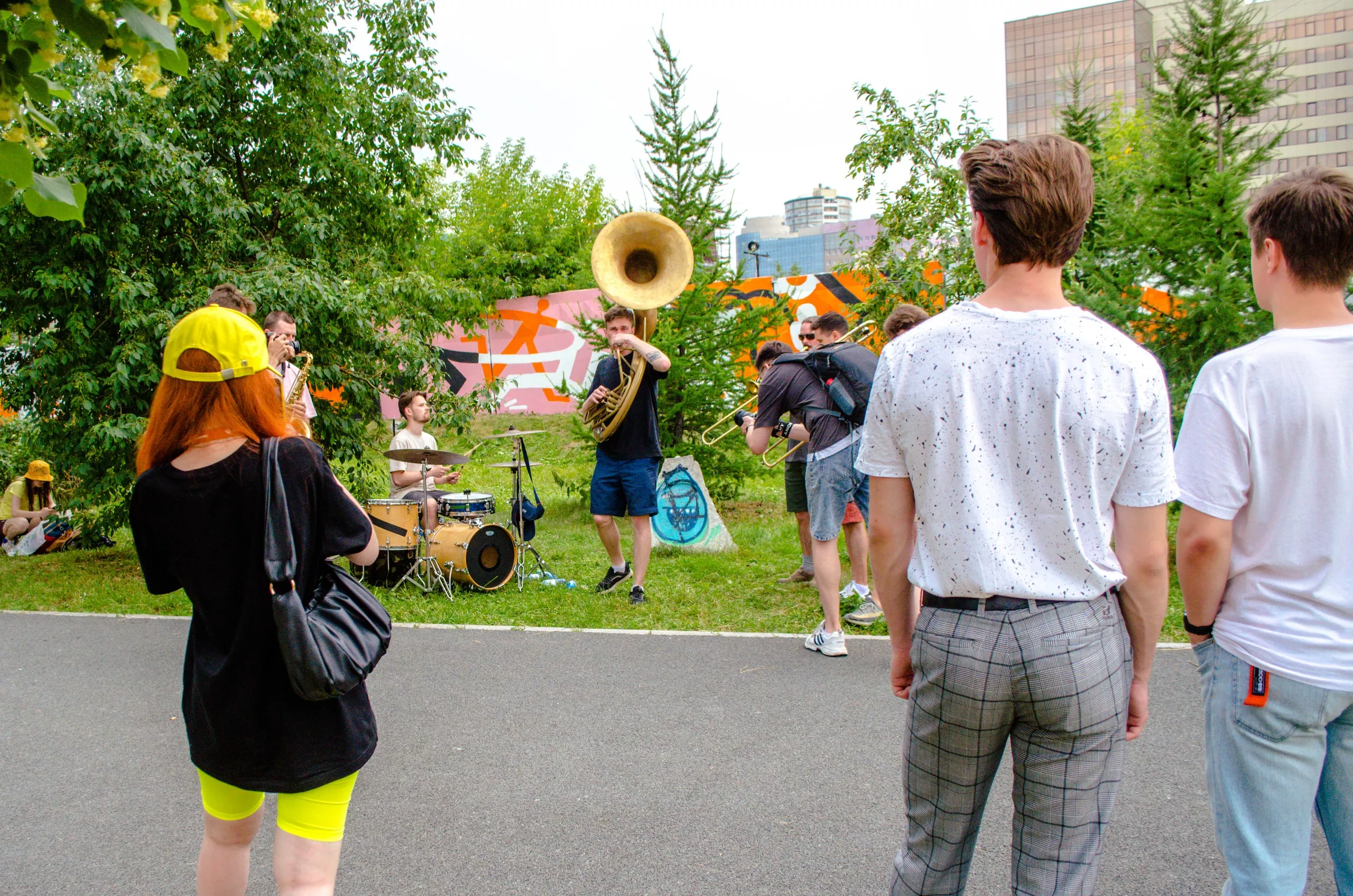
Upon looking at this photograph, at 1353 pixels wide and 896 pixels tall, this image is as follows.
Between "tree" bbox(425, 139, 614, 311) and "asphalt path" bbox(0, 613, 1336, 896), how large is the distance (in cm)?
1557

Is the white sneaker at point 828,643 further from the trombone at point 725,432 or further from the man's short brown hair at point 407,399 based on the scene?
the trombone at point 725,432

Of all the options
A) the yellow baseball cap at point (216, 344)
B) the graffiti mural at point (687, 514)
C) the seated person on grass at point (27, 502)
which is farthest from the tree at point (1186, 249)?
the seated person on grass at point (27, 502)

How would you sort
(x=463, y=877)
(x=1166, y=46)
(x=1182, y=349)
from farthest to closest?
(x=1166, y=46) → (x=1182, y=349) → (x=463, y=877)

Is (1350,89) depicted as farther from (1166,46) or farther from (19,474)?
(19,474)

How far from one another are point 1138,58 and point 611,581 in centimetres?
9596

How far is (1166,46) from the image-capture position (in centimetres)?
997

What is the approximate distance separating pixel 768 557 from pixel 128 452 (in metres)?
5.39

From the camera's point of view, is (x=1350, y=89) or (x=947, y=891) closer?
(x=947, y=891)

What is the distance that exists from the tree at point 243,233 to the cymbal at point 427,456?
1823 millimetres

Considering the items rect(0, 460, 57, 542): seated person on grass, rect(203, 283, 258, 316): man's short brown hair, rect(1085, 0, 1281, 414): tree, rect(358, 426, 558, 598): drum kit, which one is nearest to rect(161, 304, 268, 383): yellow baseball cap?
rect(203, 283, 258, 316): man's short brown hair

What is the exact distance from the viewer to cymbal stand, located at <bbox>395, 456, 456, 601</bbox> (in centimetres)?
712

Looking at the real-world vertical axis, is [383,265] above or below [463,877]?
above

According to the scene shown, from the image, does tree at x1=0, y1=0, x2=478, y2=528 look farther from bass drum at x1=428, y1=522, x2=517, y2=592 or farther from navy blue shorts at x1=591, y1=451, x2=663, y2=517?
navy blue shorts at x1=591, y1=451, x2=663, y2=517

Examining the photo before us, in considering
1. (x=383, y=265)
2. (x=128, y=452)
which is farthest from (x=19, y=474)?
(x=383, y=265)
